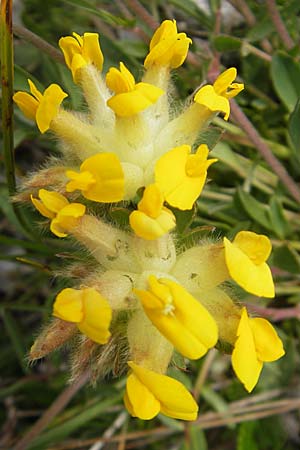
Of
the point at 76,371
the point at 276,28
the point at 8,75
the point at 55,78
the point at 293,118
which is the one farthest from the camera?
the point at 55,78

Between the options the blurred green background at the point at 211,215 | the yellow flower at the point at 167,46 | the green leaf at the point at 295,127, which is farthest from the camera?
the blurred green background at the point at 211,215

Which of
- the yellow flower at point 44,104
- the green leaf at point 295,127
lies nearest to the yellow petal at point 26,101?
the yellow flower at point 44,104

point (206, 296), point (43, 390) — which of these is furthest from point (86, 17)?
point (206, 296)

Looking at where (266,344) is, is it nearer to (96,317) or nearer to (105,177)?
(96,317)

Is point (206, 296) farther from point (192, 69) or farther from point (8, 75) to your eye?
point (192, 69)

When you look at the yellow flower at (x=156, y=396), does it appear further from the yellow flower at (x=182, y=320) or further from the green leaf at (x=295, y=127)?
the green leaf at (x=295, y=127)

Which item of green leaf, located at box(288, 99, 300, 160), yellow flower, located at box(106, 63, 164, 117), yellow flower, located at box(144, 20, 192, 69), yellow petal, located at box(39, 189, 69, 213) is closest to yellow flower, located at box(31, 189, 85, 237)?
yellow petal, located at box(39, 189, 69, 213)
